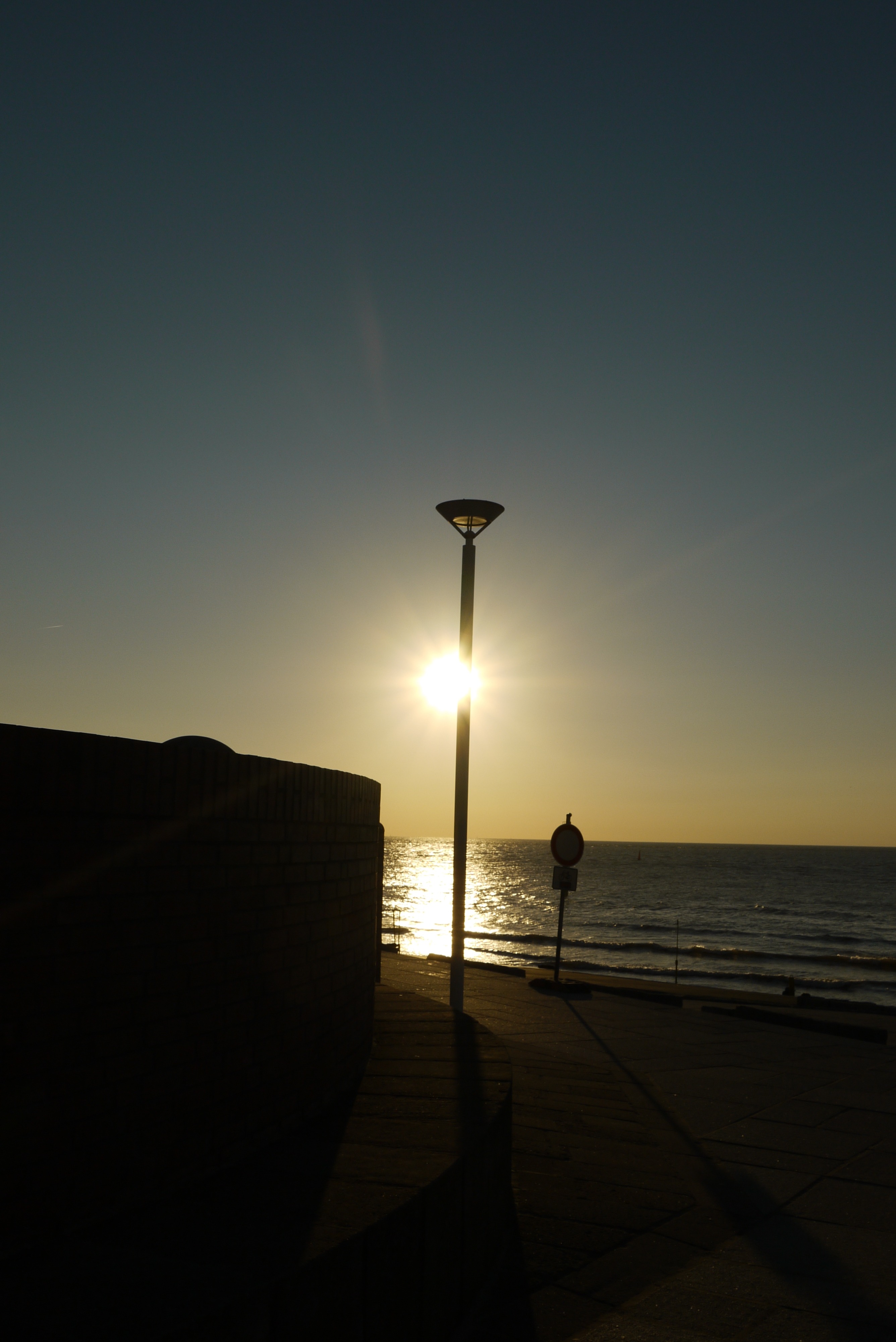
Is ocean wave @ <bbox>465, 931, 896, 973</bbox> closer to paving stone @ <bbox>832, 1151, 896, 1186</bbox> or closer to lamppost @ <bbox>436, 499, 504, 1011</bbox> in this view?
lamppost @ <bbox>436, 499, 504, 1011</bbox>

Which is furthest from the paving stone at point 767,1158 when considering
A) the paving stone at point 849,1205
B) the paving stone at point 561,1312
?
the paving stone at point 561,1312

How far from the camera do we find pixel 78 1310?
282 cm

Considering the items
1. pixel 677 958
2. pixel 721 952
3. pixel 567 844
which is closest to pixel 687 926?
pixel 721 952

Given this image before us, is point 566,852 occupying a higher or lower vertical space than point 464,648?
lower

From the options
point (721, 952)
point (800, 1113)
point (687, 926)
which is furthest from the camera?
point (687, 926)

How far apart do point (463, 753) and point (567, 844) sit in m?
3.90

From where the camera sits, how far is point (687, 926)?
69812mm

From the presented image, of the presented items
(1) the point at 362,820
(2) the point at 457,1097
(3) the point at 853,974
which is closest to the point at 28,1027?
(2) the point at 457,1097

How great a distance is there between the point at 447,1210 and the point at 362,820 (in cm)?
275

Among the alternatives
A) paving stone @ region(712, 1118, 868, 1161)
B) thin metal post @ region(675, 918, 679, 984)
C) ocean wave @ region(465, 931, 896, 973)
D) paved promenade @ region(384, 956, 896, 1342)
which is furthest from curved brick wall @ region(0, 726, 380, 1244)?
ocean wave @ region(465, 931, 896, 973)

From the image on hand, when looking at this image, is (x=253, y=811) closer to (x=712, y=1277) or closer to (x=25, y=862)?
(x=25, y=862)

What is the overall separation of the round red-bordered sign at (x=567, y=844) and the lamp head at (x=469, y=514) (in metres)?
4.87

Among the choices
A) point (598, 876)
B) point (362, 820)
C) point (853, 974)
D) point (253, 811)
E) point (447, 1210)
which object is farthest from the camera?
point (598, 876)

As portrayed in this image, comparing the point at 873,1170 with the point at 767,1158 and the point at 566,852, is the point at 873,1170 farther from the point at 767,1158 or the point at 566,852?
the point at 566,852
